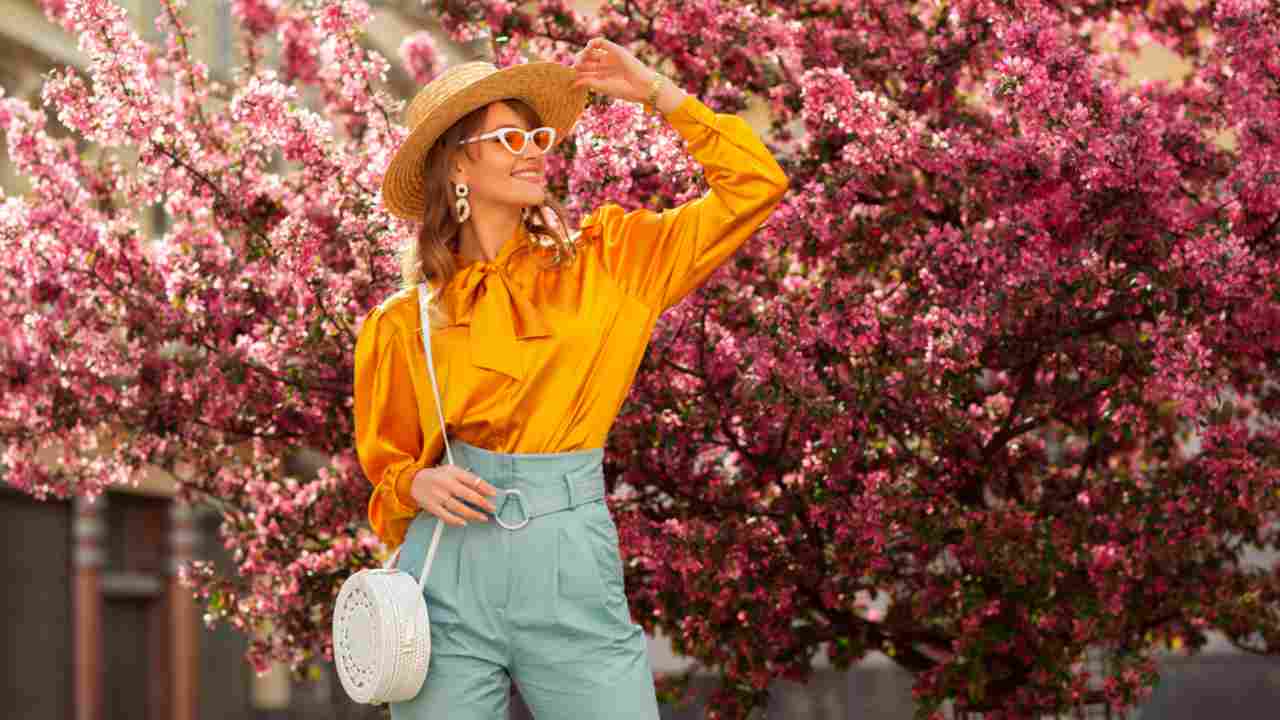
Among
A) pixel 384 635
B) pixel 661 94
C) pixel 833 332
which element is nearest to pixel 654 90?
pixel 661 94

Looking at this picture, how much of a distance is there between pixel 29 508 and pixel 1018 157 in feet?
30.9

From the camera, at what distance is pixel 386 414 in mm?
3205

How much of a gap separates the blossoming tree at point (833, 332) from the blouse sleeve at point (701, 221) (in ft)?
5.47

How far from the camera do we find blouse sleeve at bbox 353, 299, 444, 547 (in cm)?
318

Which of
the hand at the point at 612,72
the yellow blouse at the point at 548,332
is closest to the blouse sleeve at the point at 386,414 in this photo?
the yellow blouse at the point at 548,332

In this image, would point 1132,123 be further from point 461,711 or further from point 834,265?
point 461,711

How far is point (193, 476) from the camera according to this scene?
6312 millimetres

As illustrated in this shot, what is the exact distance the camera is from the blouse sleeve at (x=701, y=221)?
3.12 meters

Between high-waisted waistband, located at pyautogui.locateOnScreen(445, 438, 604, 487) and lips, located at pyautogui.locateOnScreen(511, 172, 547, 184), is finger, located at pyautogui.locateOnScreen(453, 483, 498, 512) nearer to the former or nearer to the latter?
high-waisted waistband, located at pyautogui.locateOnScreen(445, 438, 604, 487)

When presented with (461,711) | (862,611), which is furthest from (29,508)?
(461,711)

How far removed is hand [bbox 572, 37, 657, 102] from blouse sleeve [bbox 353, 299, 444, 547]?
56cm

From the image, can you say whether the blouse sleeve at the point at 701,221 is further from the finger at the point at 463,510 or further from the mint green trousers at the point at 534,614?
the finger at the point at 463,510

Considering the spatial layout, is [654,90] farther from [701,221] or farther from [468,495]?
[468,495]

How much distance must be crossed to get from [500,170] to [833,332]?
6.15ft
